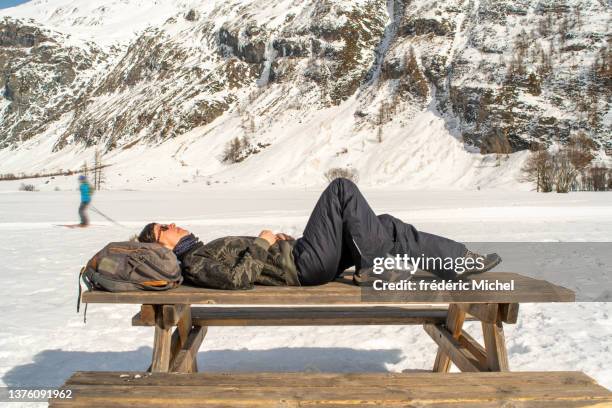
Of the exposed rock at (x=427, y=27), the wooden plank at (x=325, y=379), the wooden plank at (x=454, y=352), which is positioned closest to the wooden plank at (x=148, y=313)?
the wooden plank at (x=325, y=379)

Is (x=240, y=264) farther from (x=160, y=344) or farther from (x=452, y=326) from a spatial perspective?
(x=452, y=326)

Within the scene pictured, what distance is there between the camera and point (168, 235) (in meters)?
3.17

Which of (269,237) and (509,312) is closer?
(509,312)

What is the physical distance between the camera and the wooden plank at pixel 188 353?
10.3ft

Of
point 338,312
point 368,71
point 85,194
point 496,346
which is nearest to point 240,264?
point 338,312

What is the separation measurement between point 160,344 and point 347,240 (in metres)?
1.35

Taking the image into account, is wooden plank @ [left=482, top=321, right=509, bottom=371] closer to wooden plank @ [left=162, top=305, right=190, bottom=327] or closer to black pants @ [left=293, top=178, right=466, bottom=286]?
black pants @ [left=293, top=178, right=466, bottom=286]

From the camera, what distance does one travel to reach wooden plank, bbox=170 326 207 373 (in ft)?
10.3

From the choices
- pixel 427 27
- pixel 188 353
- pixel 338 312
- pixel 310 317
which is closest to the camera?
pixel 188 353

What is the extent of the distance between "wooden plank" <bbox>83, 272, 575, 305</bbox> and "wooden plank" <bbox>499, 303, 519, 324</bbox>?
175 millimetres

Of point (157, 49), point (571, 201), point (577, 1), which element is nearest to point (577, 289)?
point (571, 201)

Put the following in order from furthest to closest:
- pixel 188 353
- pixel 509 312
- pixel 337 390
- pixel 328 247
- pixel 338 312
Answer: pixel 338 312
pixel 188 353
pixel 328 247
pixel 509 312
pixel 337 390

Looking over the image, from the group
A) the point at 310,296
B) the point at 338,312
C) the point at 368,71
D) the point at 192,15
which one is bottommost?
the point at 338,312

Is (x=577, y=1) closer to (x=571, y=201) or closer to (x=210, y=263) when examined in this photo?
(x=571, y=201)
